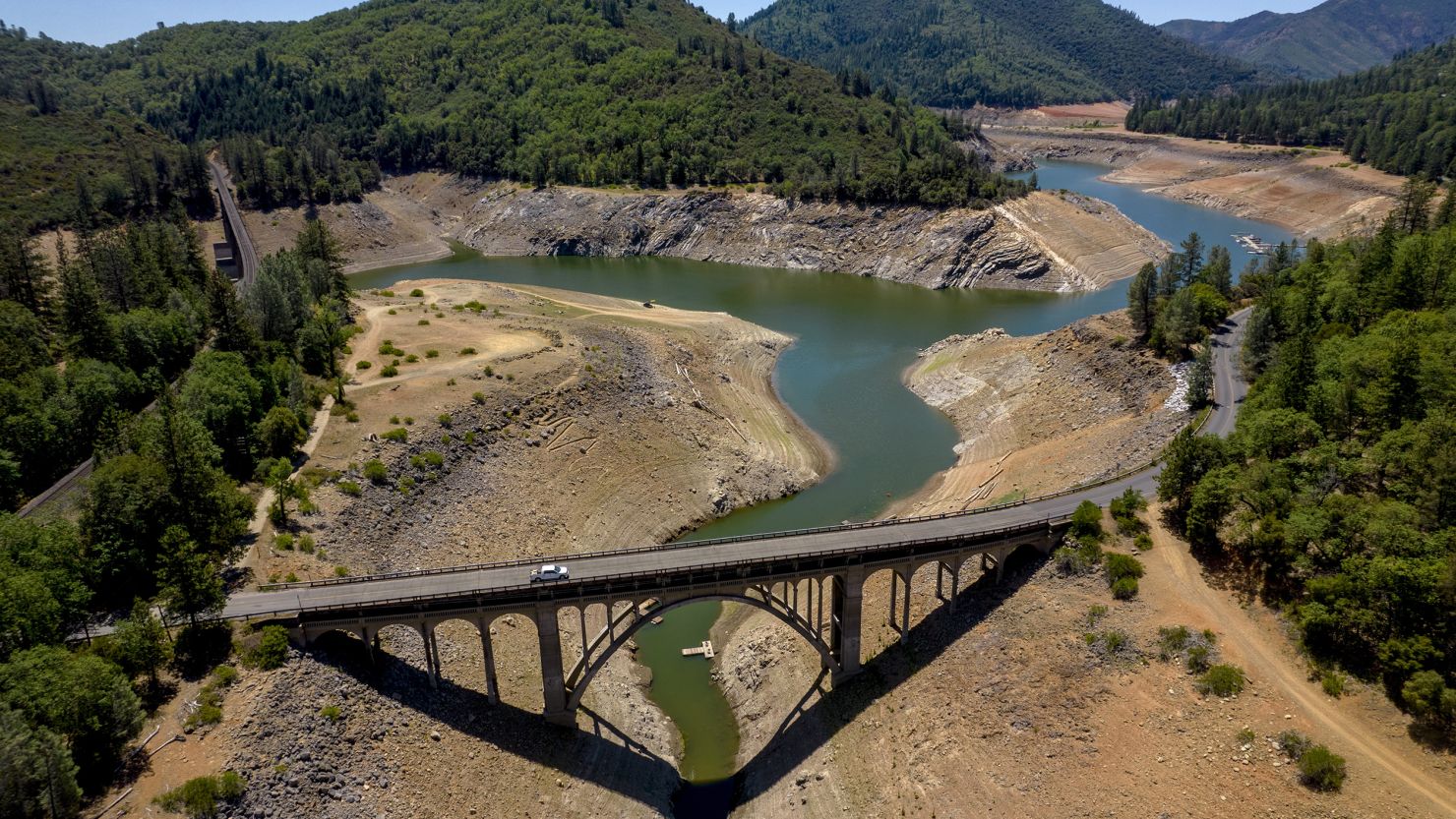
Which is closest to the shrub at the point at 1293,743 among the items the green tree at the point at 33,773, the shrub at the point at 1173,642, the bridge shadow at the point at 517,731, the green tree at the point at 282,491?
the shrub at the point at 1173,642

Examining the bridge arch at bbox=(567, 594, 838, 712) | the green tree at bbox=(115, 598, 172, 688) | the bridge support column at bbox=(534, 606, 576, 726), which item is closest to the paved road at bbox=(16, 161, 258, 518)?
the green tree at bbox=(115, 598, 172, 688)

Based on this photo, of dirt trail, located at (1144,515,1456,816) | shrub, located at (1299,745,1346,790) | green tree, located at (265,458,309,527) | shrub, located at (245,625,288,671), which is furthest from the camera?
green tree, located at (265,458,309,527)

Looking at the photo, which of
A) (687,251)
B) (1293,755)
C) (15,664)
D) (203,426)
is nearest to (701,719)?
(1293,755)

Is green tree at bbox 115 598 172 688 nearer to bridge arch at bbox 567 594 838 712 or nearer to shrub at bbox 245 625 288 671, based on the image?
shrub at bbox 245 625 288 671

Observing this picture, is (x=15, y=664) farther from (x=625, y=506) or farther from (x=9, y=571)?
(x=625, y=506)

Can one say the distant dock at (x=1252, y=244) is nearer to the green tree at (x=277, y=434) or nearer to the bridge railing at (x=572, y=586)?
the bridge railing at (x=572, y=586)

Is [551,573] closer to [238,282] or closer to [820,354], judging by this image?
[820,354]
